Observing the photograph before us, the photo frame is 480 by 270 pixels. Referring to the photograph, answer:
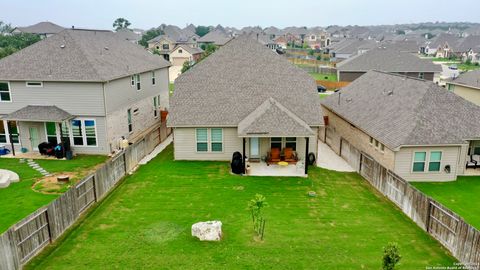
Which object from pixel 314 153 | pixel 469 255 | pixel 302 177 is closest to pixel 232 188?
pixel 302 177

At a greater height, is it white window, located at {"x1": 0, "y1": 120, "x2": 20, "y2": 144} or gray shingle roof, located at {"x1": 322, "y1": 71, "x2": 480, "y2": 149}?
gray shingle roof, located at {"x1": 322, "y1": 71, "x2": 480, "y2": 149}

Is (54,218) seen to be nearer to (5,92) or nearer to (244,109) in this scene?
(244,109)

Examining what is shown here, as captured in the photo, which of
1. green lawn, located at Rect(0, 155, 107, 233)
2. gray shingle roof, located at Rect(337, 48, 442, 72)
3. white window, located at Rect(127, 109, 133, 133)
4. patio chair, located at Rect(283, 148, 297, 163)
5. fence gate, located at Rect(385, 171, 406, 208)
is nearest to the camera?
green lawn, located at Rect(0, 155, 107, 233)

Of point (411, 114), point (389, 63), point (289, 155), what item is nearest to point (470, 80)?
point (411, 114)

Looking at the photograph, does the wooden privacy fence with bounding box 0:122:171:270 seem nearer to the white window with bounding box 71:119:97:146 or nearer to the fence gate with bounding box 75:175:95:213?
the fence gate with bounding box 75:175:95:213

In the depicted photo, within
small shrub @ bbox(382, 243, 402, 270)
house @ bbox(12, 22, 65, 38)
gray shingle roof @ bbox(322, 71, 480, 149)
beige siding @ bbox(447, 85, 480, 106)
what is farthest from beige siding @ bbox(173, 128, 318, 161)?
house @ bbox(12, 22, 65, 38)

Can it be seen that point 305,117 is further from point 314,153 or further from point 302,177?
point 302,177

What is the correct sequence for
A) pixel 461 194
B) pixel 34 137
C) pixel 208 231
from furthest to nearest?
pixel 34 137 → pixel 461 194 → pixel 208 231
